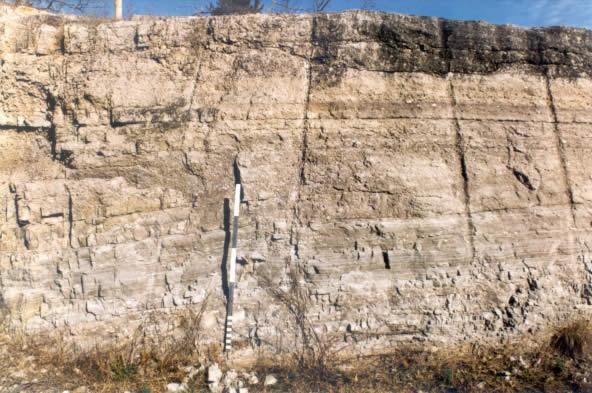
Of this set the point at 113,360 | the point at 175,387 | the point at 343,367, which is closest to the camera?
the point at 175,387

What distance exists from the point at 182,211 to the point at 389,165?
197cm

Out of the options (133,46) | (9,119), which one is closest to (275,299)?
(133,46)

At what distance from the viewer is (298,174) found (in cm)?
375

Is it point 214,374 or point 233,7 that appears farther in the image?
point 233,7

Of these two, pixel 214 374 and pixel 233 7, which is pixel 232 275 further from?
pixel 233 7

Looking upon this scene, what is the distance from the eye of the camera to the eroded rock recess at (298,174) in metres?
3.62

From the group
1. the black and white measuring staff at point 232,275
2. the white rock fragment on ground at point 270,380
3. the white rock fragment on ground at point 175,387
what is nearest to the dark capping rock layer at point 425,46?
the black and white measuring staff at point 232,275

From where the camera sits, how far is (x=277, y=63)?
3.92 metres

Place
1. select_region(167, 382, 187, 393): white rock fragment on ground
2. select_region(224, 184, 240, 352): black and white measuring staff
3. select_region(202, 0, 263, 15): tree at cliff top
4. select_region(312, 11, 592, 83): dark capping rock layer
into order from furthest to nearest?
select_region(202, 0, 263, 15): tree at cliff top < select_region(312, 11, 592, 83): dark capping rock layer < select_region(224, 184, 240, 352): black and white measuring staff < select_region(167, 382, 187, 393): white rock fragment on ground

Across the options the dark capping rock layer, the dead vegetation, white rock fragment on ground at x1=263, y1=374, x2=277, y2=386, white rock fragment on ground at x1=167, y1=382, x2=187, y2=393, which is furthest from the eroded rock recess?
white rock fragment on ground at x1=167, y1=382, x2=187, y2=393

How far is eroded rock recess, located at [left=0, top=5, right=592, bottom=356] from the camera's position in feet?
11.9

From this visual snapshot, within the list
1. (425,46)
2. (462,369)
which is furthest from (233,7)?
(462,369)

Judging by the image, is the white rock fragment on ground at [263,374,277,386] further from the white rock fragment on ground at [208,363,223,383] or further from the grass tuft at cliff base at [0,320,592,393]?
the white rock fragment on ground at [208,363,223,383]

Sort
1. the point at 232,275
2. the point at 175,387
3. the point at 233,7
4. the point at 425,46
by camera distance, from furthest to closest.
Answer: the point at 233,7 < the point at 425,46 < the point at 232,275 < the point at 175,387
